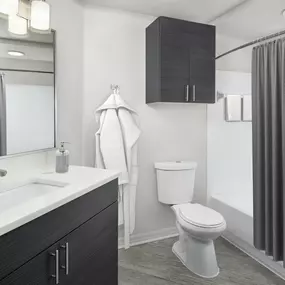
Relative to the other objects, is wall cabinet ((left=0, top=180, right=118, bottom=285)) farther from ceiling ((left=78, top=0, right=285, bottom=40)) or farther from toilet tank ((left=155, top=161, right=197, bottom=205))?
ceiling ((left=78, top=0, right=285, bottom=40))

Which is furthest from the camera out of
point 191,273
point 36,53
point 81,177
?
point 191,273

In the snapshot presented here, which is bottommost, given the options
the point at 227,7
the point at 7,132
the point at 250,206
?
the point at 250,206

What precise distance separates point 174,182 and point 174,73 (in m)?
Result: 1.05

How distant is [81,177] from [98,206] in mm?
219

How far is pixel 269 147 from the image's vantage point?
2064mm

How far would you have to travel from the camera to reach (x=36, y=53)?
182 centimetres

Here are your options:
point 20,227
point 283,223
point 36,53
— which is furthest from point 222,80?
point 20,227

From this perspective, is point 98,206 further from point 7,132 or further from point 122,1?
point 122,1

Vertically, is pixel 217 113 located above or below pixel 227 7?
below

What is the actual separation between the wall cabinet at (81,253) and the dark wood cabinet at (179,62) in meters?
1.22

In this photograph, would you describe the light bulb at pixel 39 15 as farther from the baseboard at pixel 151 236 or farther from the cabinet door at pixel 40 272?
the baseboard at pixel 151 236

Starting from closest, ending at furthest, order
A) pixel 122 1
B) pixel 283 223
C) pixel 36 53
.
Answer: pixel 36 53 < pixel 283 223 < pixel 122 1

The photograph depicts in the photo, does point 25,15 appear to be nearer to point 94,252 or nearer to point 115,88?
point 115,88

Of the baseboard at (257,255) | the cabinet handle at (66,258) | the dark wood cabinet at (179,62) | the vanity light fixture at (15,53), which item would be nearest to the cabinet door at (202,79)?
the dark wood cabinet at (179,62)
